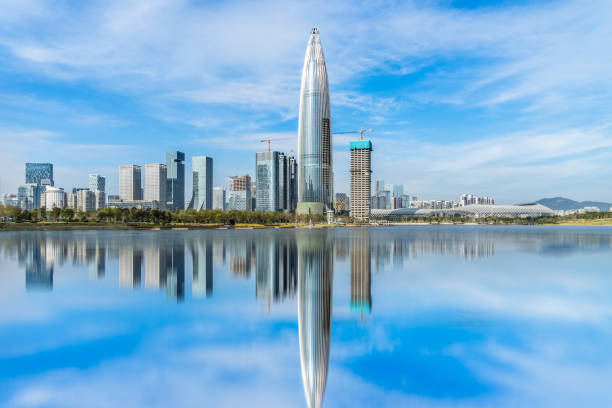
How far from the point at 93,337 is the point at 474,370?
10.6 m

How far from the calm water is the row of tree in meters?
111

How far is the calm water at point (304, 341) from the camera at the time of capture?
8.68 metres

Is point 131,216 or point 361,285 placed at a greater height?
point 131,216

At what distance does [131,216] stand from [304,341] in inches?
5069

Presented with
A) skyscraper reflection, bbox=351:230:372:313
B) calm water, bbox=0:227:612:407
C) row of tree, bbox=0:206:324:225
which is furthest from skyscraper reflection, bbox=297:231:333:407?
row of tree, bbox=0:206:324:225

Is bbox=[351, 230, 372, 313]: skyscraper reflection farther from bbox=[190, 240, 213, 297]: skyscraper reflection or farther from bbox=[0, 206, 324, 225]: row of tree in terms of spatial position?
bbox=[0, 206, 324, 225]: row of tree

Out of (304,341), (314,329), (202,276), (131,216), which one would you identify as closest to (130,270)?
(202,276)

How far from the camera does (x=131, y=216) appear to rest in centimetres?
12900

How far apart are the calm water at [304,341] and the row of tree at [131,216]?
110791 millimetres

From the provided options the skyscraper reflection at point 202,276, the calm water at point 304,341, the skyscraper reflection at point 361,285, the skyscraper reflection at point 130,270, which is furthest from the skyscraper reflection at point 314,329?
the skyscraper reflection at point 130,270

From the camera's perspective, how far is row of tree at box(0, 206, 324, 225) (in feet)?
396

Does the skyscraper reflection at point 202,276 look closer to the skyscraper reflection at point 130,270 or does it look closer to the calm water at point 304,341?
the calm water at point 304,341

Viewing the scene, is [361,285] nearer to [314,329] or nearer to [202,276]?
→ [314,329]

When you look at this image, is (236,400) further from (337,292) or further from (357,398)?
(337,292)
